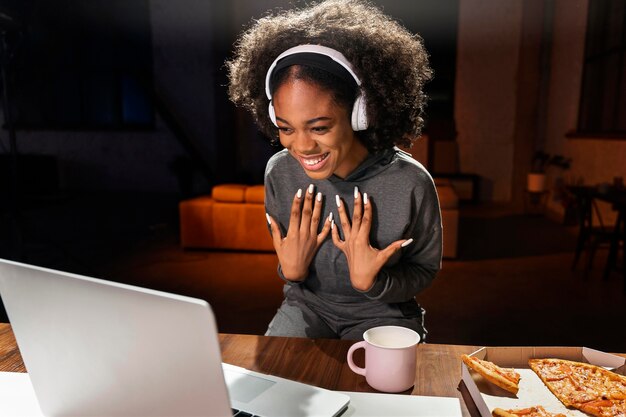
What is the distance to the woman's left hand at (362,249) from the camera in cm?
120

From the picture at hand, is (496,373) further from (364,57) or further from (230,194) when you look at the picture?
(230,194)

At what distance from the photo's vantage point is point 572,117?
6.45 meters

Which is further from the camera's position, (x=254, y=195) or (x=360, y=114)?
(x=254, y=195)

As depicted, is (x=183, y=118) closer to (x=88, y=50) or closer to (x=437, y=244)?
(x=88, y=50)

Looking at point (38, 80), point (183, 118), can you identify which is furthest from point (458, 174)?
point (38, 80)

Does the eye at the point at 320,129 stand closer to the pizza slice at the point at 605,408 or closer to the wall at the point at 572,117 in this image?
the pizza slice at the point at 605,408

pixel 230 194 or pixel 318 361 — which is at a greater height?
pixel 318 361

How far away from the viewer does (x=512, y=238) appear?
17.6ft

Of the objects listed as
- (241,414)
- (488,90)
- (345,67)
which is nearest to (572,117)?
(488,90)

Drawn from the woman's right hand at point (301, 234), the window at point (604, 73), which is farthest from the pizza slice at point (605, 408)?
the window at point (604, 73)

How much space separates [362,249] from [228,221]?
3.57m

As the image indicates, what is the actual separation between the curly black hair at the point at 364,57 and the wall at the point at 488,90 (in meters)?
6.84

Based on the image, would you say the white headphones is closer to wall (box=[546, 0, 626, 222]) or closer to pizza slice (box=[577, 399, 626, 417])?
pizza slice (box=[577, 399, 626, 417])

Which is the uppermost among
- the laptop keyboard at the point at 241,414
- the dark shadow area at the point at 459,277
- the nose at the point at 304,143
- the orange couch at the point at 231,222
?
the nose at the point at 304,143
